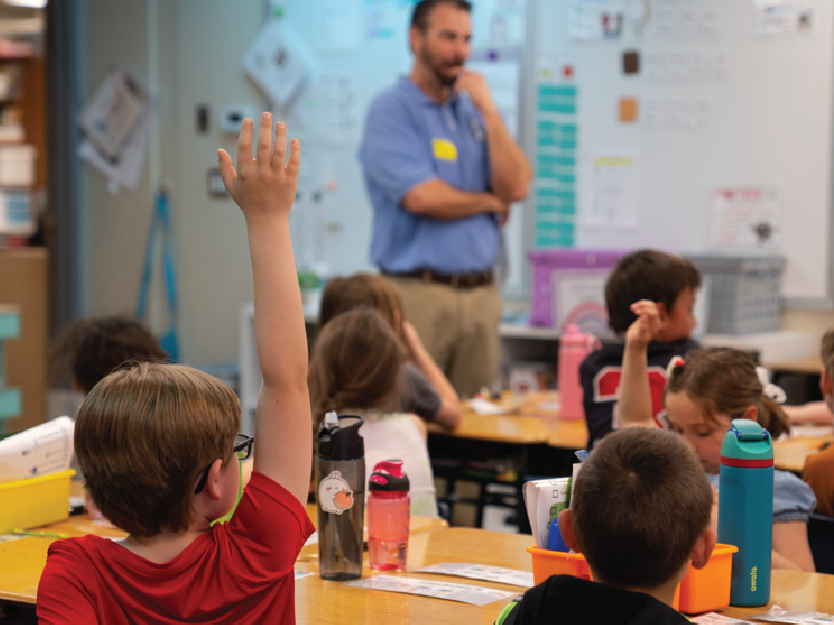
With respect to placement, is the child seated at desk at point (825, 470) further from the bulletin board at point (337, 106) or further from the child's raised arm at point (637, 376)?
the bulletin board at point (337, 106)

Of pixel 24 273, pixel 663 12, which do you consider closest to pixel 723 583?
pixel 663 12

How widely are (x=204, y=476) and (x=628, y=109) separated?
14.0 feet

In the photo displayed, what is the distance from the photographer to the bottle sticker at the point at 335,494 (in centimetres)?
170

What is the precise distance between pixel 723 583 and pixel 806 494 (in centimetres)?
44

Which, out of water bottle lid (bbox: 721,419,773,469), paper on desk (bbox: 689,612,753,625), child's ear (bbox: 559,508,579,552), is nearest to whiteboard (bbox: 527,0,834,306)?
water bottle lid (bbox: 721,419,773,469)

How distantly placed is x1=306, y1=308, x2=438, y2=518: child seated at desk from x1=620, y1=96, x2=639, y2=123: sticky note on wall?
309 centimetres

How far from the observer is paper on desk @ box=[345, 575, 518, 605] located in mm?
1615

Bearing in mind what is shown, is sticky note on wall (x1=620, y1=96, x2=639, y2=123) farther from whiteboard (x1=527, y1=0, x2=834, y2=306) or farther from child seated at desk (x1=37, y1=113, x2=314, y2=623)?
child seated at desk (x1=37, y1=113, x2=314, y2=623)

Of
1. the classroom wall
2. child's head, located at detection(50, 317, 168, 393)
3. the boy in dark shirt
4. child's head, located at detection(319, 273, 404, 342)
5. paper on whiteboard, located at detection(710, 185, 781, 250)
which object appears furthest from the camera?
the classroom wall

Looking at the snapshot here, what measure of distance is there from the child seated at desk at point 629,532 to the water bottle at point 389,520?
0.55 metres

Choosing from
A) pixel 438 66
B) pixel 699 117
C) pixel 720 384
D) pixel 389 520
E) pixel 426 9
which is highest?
pixel 426 9

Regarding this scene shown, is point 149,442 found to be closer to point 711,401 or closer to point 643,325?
point 711,401

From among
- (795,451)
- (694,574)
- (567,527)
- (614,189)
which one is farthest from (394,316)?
(614,189)

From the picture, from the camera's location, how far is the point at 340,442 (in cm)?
171
